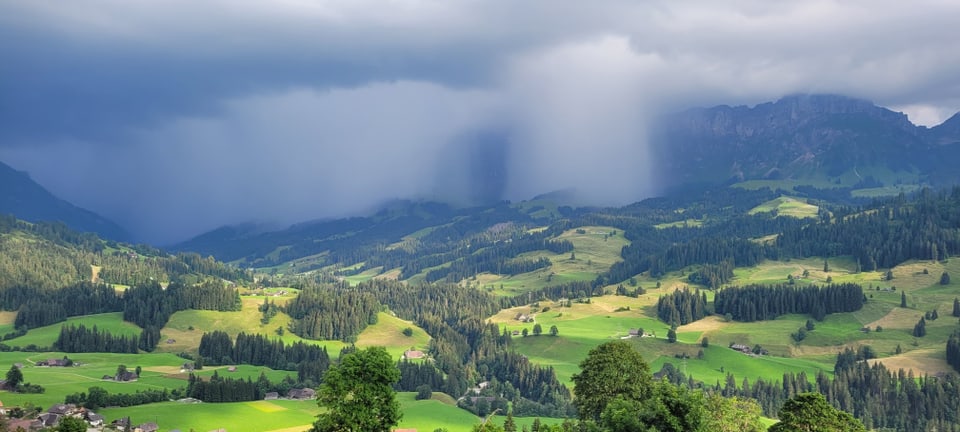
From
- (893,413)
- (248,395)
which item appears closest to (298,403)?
(248,395)

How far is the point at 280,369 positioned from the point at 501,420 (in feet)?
253

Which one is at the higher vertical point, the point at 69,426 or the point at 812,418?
the point at 812,418

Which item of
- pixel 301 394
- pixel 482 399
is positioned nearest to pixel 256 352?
pixel 301 394

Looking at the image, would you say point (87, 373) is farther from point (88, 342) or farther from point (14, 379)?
point (88, 342)

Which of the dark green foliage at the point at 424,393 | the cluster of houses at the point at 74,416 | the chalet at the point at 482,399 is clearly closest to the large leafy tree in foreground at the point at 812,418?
the cluster of houses at the point at 74,416

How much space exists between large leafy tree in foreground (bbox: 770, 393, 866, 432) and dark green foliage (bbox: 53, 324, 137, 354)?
614 feet

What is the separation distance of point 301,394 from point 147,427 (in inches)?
1805

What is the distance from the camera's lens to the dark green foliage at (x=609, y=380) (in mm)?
77438

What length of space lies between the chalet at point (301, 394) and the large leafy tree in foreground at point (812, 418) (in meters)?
116

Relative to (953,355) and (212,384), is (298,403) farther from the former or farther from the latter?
(953,355)

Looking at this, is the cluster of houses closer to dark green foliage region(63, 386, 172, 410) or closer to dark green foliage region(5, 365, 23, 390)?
dark green foliage region(63, 386, 172, 410)

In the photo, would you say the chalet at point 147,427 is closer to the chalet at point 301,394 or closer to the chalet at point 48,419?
the chalet at point 48,419

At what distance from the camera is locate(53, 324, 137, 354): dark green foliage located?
192875mm

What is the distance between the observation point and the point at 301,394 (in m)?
155
